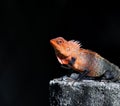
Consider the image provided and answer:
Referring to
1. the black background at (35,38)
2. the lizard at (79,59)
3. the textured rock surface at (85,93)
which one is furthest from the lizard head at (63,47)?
the black background at (35,38)

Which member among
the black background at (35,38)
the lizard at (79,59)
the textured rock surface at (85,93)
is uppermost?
the lizard at (79,59)

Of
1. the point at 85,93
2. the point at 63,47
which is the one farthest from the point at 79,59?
the point at 85,93

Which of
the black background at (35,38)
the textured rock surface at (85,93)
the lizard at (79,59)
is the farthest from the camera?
the black background at (35,38)

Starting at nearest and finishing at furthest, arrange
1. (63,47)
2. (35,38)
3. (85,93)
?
(85,93) → (63,47) → (35,38)

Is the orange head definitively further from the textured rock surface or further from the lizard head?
the textured rock surface

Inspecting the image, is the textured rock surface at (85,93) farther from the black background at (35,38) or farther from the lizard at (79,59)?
the black background at (35,38)

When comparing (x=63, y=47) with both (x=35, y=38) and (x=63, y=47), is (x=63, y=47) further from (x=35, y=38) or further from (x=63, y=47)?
(x=35, y=38)
